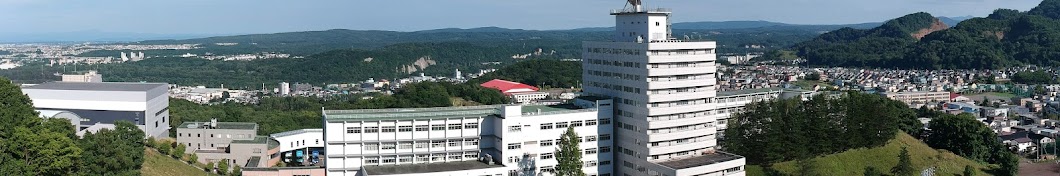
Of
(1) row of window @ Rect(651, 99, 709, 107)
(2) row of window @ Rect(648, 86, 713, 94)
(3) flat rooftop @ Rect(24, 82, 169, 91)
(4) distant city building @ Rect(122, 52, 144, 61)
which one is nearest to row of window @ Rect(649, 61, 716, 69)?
(2) row of window @ Rect(648, 86, 713, 94)

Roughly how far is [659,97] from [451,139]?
7.75m

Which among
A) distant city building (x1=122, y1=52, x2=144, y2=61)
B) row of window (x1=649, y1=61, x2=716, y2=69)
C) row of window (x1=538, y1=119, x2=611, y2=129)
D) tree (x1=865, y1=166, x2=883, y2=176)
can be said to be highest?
row of window (x1=649, y1=61, x2=716, y2=69)

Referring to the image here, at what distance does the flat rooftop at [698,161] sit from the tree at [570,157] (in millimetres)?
3500

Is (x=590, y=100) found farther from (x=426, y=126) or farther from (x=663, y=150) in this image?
(x=426, y=126)

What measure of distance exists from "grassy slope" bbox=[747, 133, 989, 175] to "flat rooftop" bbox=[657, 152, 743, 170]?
1.96m

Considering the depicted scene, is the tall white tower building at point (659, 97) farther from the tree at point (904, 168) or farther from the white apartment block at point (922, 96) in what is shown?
the white apartment block at point (922, 96)

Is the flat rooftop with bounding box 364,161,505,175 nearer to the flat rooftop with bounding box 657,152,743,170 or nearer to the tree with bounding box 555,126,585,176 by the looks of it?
the tree with bounding box 555,126,585,176

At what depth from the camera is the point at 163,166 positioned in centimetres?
3941

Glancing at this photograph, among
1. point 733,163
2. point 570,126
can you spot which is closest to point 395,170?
point 570,126

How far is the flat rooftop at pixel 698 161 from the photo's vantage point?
35.0 m

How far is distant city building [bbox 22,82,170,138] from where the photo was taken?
160ft

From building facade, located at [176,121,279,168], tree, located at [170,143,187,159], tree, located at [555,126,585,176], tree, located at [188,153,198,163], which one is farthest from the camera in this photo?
building facade, located at [176,121,279,168]

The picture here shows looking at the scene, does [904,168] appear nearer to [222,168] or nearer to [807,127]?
[807,127]

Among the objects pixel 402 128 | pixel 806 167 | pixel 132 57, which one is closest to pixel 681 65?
pixel 806 167
